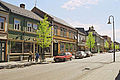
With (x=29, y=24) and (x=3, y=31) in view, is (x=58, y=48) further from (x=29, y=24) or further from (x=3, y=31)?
(x=3, y=31)

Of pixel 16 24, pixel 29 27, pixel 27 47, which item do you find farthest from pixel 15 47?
pixel 29 27

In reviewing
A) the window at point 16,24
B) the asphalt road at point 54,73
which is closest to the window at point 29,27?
the window at point 16,24

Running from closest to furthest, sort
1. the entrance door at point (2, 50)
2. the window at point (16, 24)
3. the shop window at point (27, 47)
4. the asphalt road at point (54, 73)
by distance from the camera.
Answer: the asphalt road at point (54, 73), the entrance door at point (2, 50), the window at point (16, 24), the shop window at point (27, 47)

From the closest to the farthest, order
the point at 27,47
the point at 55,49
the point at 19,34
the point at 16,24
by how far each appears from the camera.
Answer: the point at 16,24
the point at 19,34
the point at 27,47
the point at 55,49

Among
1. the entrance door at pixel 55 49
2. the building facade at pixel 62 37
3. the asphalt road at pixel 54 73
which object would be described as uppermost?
the building facade at pixel 62 37

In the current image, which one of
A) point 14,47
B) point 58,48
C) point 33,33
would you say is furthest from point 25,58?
point 58,48

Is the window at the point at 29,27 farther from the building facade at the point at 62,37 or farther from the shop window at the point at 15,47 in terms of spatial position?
the building facade at the point at 62,37

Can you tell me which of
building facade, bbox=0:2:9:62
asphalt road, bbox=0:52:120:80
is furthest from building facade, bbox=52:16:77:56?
asphalt road, bbox=0:52:120:80

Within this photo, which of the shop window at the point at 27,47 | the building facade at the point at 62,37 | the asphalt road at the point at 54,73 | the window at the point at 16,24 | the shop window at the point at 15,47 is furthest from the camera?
the building facade at the point at 62,37

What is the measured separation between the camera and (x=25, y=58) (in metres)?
24.8

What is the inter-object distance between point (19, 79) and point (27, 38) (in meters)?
16.1

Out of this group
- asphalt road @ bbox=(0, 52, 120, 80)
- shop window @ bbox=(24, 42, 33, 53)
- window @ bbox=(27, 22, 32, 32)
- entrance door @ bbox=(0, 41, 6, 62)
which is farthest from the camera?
window @ bbox=(27, 22, 32, 32)

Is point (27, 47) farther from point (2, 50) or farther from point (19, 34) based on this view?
point (2, 50)

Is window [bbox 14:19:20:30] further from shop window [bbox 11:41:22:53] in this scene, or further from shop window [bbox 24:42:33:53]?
shop window [bbox 24:42:33:53]
